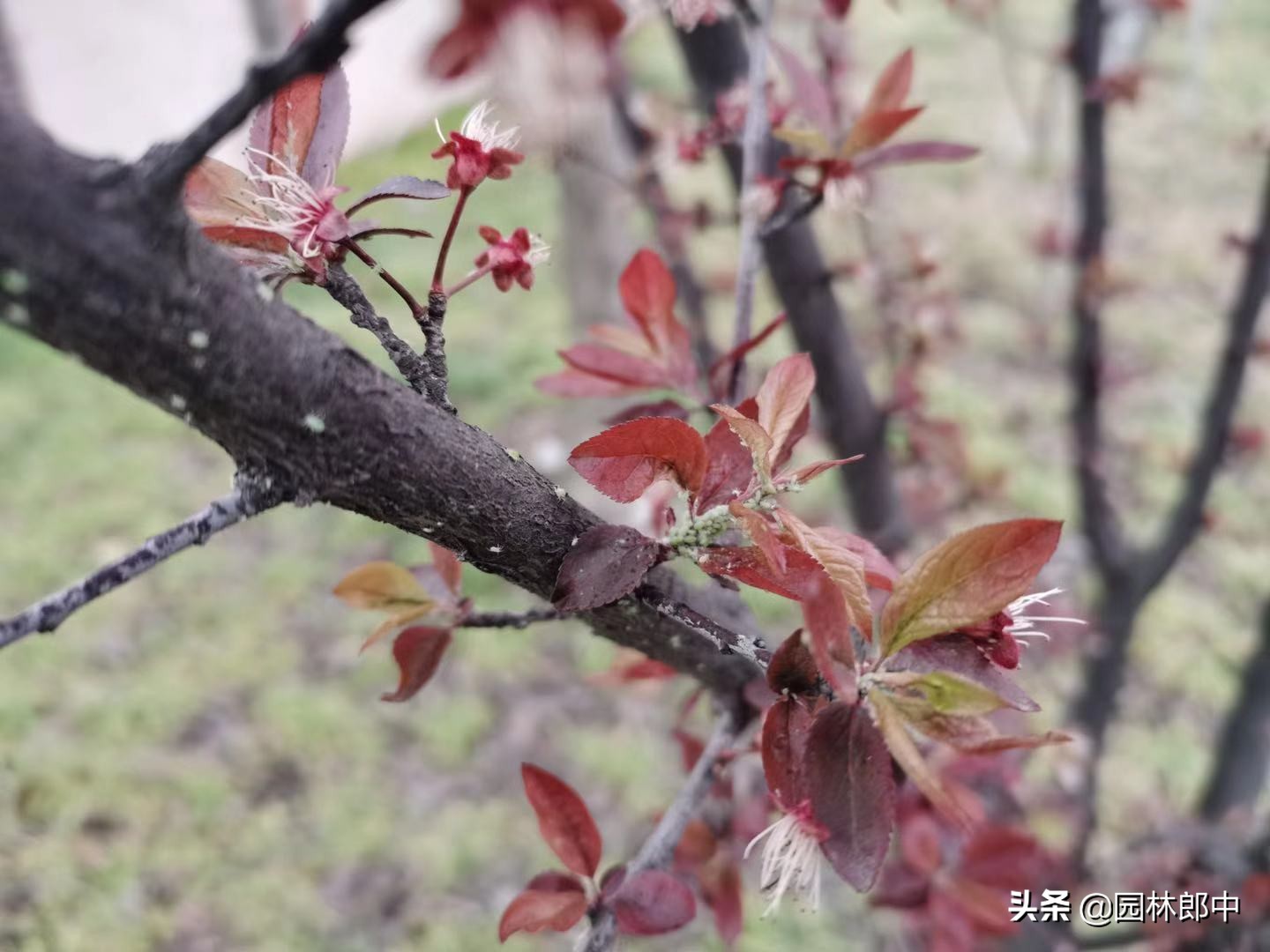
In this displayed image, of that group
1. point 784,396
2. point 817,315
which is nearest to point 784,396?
point 784,396

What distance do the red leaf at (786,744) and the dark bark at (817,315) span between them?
0.54 m

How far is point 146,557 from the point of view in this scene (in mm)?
354

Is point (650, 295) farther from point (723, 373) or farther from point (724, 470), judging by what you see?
point (724, 470)

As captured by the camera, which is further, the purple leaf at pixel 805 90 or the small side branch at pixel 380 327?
the purple leaf at pixel 805 90

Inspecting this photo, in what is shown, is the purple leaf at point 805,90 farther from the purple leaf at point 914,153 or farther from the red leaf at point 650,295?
the red leaf at point 650,295

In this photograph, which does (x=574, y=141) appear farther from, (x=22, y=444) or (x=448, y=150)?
(x=22, y=444)

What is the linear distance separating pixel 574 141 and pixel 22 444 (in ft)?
11.4

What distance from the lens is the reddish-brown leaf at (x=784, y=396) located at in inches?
18.9

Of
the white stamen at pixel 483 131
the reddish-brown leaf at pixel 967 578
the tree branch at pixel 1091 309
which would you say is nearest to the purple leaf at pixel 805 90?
the white stamen at pixel 483 131

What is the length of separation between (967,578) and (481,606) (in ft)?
7.24

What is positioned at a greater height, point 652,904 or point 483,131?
point 483,131

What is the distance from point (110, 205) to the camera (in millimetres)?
294

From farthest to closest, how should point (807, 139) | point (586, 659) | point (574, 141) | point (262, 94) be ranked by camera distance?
point (586, 659) < point (807, 139) < point (574, 141) < point (262, 94)

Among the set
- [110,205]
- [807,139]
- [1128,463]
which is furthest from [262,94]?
[1128,463]
